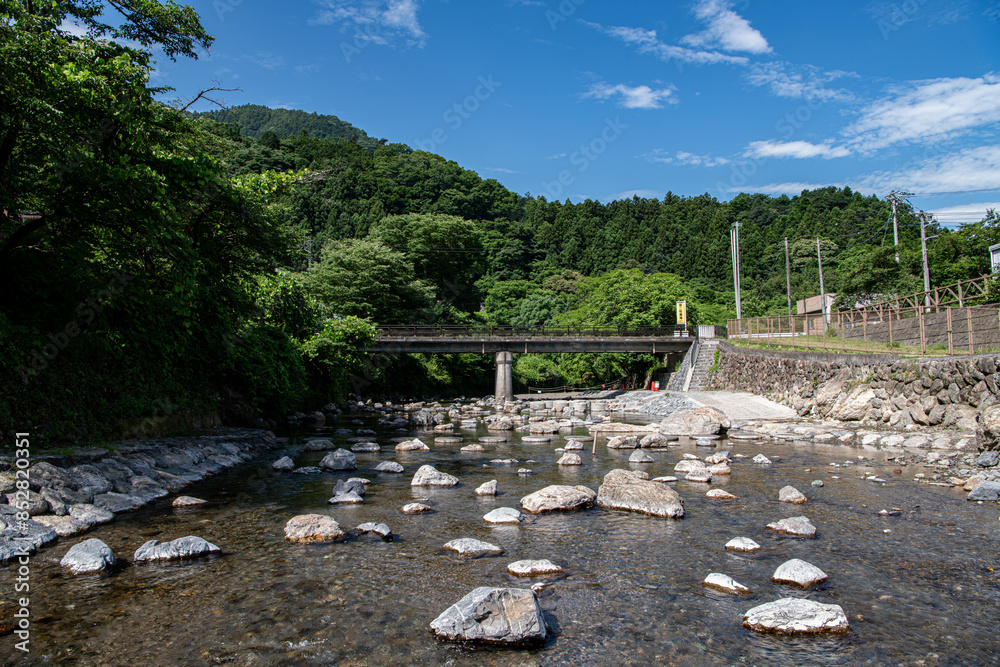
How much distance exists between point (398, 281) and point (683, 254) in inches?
2176

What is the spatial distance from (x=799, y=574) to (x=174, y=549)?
767cm

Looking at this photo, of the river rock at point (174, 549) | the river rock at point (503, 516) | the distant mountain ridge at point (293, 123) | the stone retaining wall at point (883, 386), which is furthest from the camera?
the distant mountain ridge at point (293, 123)

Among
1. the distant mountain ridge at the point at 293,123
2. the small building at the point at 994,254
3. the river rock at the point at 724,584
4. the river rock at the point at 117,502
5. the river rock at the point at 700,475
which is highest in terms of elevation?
the distant mountain ridge at the point at 293,123

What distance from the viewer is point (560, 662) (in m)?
4.84

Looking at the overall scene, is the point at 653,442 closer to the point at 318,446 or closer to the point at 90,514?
the point at 318,446

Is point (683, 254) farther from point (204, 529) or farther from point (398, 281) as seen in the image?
point (204, 529)

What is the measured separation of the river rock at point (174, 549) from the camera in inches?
280

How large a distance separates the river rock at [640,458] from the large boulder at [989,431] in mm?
7586

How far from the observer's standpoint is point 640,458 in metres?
14.4

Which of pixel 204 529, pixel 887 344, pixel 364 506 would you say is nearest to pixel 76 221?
pixel 204 529

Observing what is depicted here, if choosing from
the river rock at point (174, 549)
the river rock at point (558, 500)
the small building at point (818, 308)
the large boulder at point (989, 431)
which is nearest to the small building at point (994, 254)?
the small building at point (818, 308)

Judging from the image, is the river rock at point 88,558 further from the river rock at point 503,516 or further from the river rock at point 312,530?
the river rock at point 503,516

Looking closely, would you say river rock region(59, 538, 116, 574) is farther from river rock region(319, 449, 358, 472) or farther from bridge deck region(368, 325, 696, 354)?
bridge deck region(368, 325, 696, 354)

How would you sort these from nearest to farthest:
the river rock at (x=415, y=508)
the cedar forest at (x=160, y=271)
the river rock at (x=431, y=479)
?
the river rock at (x=415, y=508)
the cedar forest at (x=160, y=271)
the river rock at (x=431, y=479)
